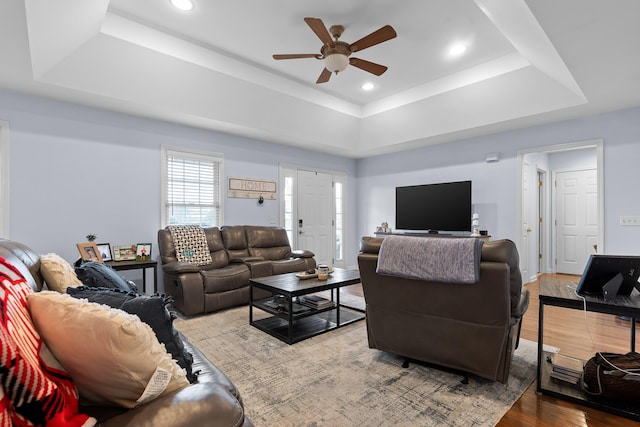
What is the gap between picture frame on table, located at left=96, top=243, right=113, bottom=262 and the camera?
3853 mm

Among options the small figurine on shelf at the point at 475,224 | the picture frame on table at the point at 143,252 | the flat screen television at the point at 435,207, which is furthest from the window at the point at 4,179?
the small figurine on shelf at the point at 475,224

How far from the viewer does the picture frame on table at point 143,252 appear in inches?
163

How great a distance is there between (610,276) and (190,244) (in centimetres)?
422

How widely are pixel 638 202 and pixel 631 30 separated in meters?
2.60

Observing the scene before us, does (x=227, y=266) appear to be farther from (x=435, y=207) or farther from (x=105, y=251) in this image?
(x=435, y=207)

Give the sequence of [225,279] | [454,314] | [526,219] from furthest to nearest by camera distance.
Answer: [526,219] < [225,279] < [454,314]

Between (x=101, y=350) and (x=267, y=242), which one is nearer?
(x=101, y=350)

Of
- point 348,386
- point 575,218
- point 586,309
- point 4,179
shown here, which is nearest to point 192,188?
point 4,179

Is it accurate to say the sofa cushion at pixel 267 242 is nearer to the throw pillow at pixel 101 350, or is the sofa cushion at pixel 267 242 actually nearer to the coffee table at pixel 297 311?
the coffee table at pixel 297 311

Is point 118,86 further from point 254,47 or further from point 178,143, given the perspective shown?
point 254,47

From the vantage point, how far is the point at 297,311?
125 inches

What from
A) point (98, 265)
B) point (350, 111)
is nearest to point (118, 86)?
point (98, 265)

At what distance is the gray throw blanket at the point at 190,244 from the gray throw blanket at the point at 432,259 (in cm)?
285

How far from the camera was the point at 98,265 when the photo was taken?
1.93 m
